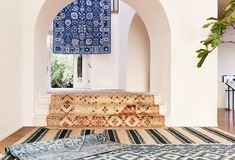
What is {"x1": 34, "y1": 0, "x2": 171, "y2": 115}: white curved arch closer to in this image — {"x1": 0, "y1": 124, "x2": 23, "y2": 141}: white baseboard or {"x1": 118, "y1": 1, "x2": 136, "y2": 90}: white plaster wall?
{"x1": 0, "y1": 124, "x2": 23, "y2": 141}: white baseboard

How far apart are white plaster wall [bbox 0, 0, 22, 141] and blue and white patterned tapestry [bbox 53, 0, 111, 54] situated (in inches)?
137

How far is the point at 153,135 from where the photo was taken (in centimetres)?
356

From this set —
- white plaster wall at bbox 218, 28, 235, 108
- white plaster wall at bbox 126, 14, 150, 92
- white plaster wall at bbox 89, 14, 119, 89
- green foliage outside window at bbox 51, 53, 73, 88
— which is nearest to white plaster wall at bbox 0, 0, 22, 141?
white plaster wall at bbox 126, 14, 150, 92

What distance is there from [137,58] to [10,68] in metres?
3.49

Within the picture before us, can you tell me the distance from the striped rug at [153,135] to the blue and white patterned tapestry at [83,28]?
392 cm

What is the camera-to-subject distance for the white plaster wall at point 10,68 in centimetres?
340

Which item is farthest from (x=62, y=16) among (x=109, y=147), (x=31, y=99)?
(x=109, y=147)

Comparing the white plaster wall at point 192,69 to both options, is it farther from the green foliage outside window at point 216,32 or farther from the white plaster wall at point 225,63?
the white plaster wall at point 225,63

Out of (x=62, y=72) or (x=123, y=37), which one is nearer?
(x=123, y=37)

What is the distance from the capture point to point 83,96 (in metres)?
4.64

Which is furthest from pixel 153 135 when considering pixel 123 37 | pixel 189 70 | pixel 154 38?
pixel 123 37

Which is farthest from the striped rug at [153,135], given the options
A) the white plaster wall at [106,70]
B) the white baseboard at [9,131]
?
the white plaster wall at [106,70]

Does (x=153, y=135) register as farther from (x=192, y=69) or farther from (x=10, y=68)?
(x=10, y=68)

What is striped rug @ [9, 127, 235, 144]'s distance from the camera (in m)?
3.20
